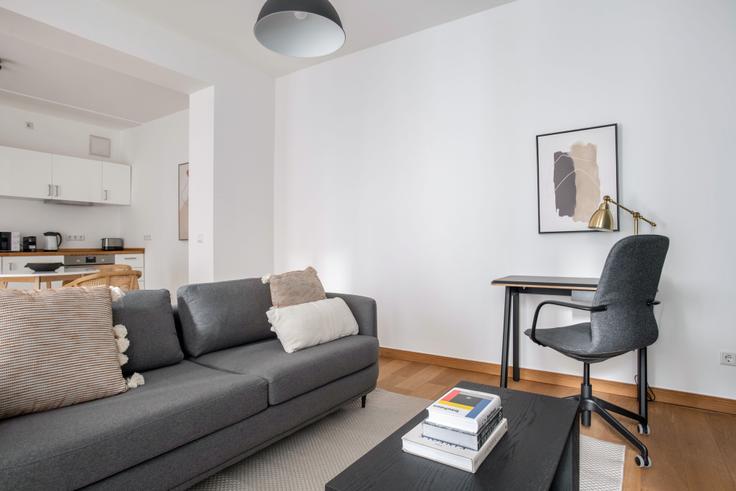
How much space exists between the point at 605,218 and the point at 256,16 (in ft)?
10.3

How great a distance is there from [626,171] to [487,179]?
97cm

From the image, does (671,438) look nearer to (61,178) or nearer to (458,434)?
(458,434)

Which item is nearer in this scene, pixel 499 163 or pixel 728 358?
pixel 728 358

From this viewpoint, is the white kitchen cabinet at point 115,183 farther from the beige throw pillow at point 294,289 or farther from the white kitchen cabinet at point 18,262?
the beige throw pillow at point 294,289

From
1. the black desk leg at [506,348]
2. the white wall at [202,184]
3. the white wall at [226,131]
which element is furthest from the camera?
the white wall at [202,184]

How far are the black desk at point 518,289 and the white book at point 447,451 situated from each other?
153 cm

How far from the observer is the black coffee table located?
3.55ft

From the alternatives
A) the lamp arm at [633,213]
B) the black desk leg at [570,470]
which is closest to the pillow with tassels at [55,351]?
the black desk leg at [570,470]

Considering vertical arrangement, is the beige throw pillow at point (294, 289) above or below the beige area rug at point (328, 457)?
above

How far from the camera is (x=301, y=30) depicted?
2338 mm

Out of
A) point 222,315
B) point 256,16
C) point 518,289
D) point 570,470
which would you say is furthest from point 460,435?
point 256,16

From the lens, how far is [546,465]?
46.2 inches

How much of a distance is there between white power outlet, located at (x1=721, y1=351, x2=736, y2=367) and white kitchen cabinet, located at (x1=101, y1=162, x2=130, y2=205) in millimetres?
6982

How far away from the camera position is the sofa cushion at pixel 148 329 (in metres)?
1.95
